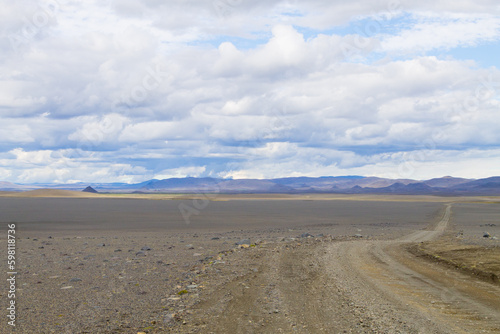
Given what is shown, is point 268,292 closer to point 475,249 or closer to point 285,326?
point 285,326

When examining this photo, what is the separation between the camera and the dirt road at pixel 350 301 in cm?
916

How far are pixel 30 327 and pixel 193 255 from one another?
11993 millimetres

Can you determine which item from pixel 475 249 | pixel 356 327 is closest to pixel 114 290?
pixel 356 327

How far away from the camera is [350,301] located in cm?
1120

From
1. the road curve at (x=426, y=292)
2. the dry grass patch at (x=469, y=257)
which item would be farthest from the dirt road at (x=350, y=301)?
the dry grass patch at (x=469, y=257)

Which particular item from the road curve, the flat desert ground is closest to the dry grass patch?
the flat desert ground

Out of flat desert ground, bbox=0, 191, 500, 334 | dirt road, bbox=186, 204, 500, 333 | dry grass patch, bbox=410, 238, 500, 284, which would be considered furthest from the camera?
dry grass patch, bbox=410, 238, 500, 284

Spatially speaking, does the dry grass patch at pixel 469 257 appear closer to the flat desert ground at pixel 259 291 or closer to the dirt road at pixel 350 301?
the flat desert ground at pixel 259 291

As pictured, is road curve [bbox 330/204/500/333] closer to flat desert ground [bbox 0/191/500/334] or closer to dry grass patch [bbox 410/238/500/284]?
flat desert ground [bbox 0/191/500/334]

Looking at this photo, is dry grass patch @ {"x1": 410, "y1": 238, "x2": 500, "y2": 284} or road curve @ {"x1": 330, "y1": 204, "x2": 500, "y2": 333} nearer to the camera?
road curve @ {"x1": 330, "y1": 204, "x2": 500, "y2": 333}

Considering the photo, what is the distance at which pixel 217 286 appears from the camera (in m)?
13.2

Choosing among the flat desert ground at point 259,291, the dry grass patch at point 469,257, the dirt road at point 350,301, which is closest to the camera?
the dirt road at point 350,301

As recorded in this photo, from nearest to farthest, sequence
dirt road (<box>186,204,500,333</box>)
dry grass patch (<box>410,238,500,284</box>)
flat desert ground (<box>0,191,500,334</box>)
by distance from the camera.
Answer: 1. dirt road (<box>186,204,500,333</box>)
2. flat desert ground (<box>0,191,500,334</box>)
3. dry grass patch (<box>410,238,500,284</box>)

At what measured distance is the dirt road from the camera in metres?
9.16
